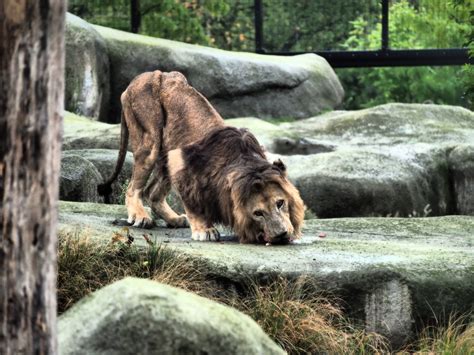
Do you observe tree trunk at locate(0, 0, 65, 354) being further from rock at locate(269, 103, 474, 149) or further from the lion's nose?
rock at locate(269, 103, 474, 149)

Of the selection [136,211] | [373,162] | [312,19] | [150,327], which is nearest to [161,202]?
[136,211]

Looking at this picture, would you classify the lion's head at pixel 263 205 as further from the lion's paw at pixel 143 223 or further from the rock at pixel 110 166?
the rock at pixel 110 166

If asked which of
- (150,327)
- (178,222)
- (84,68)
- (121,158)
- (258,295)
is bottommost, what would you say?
(258,295)

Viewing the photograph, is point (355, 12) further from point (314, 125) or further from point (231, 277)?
point (231, 277)

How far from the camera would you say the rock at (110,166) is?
11.2 metres

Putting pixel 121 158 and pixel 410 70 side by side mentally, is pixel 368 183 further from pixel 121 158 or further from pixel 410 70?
pixel 410 70

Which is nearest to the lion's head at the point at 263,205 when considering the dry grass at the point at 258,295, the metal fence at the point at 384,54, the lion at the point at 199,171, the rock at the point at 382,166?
the lion at the point at 199,171

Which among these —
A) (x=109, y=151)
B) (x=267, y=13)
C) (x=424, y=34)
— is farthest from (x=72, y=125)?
(x=424, y=34)

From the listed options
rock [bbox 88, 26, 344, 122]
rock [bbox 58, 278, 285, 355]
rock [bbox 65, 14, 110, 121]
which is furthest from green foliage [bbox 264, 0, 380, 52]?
rock [bbox 58, 278, 285, 355]

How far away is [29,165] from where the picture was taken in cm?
394

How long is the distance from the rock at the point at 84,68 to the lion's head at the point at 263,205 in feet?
23.7

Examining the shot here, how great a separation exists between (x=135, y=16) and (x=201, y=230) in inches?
447

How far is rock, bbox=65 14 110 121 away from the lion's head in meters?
7.22

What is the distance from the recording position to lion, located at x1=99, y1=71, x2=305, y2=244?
8.00 metres
